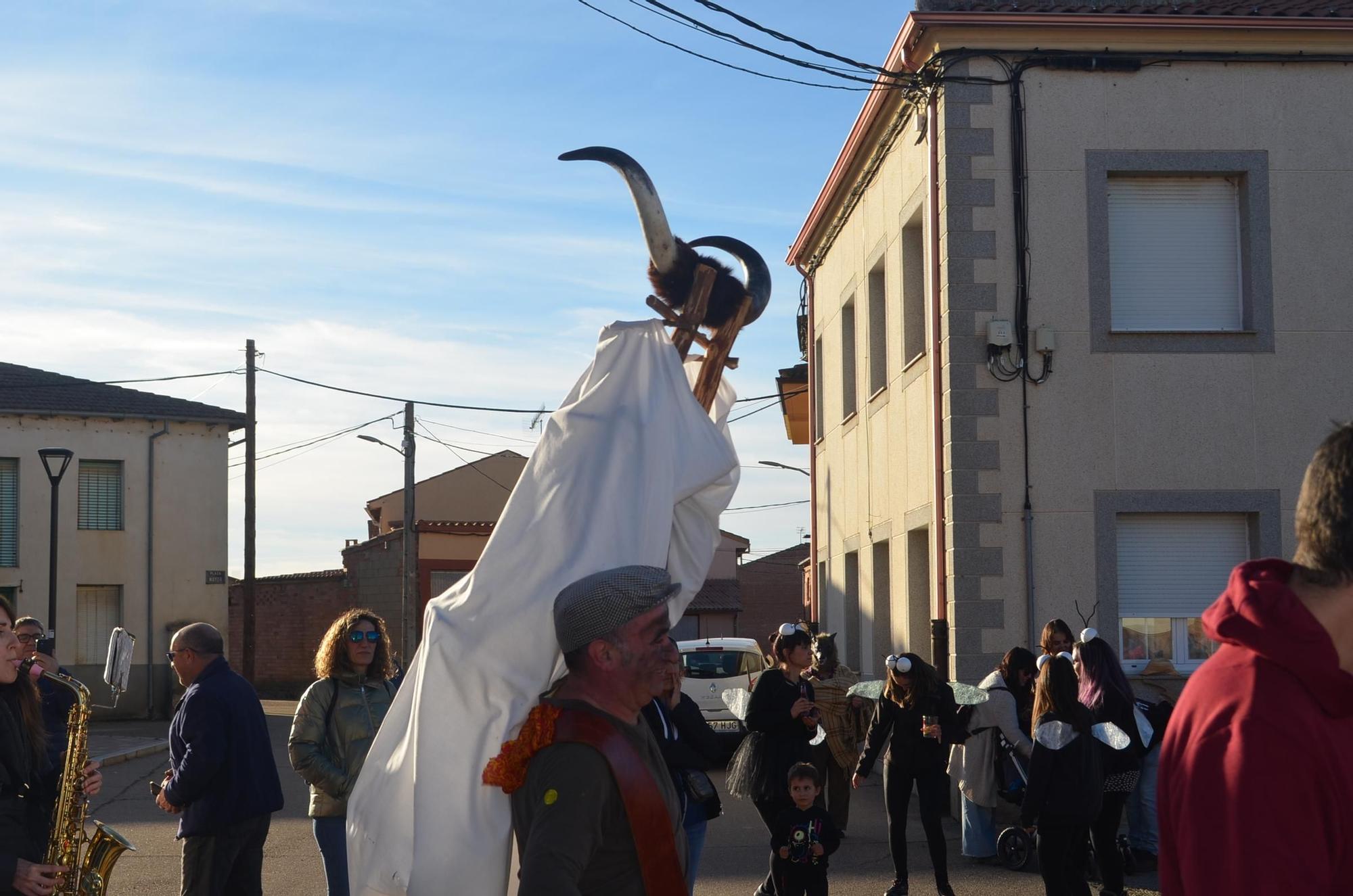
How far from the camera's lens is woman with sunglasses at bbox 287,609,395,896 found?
723 centimetres

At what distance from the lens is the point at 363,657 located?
745 cm

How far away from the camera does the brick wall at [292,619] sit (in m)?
48.1

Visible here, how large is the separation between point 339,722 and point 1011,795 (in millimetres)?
5820

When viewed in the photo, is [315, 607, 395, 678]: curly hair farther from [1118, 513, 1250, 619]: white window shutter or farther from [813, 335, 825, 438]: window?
[813, 335, 825, 438]: window

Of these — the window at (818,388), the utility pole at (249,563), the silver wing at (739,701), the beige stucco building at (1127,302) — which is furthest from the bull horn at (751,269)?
the utility pole at (249,563)

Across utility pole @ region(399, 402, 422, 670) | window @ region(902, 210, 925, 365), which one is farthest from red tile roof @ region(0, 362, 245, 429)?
window @ region(902, 210, 925, 365)

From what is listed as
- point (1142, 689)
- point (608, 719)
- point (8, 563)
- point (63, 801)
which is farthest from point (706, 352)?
point (8, 563)

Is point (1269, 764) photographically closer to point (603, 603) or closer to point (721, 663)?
point (603, 603)

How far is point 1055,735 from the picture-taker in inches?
345

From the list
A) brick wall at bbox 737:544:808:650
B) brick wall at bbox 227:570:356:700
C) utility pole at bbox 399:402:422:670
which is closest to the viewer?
utility pole at bbox 399:402:422:670

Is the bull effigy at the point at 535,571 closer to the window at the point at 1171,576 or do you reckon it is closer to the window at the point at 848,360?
the window at the point at 1171,576

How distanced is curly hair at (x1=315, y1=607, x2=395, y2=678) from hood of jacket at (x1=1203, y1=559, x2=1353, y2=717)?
5492mm

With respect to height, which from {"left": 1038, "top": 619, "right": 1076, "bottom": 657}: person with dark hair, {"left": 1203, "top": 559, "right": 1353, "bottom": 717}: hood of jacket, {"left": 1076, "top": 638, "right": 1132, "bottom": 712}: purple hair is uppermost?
{"left": 1203, "top": 559, "right": 1353, "bottom": 717}: hood of jacket

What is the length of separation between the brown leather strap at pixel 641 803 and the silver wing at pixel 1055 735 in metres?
5.87
